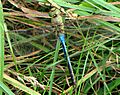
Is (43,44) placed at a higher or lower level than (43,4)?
lower

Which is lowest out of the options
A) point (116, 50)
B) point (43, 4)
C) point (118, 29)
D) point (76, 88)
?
point (76, 88)

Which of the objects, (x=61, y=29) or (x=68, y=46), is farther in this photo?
(x=68, y=46)

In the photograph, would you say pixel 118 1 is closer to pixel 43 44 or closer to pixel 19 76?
pixel 43 44

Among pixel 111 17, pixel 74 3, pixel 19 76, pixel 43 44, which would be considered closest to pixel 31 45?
pixel 43 44

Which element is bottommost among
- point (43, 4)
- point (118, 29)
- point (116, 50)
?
point (116, 50)

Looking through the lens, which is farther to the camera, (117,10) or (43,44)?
(43,44)

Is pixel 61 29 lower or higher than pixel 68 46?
higher

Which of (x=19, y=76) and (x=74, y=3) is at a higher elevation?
(x=74, y=3)

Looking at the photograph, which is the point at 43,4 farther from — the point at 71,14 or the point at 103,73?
the point at 103,73

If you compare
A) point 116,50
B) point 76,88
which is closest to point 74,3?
point 116,50
